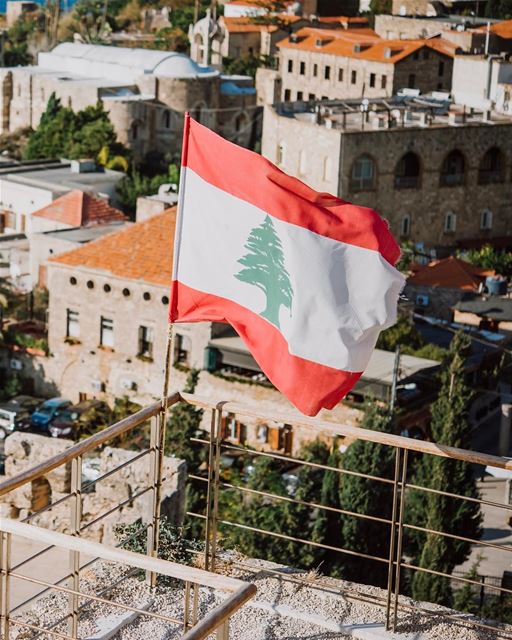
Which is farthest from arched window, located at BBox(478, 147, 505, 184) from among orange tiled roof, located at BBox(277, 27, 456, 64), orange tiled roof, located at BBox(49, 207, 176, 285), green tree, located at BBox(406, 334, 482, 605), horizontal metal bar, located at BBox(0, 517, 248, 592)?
horizontal metal bar, located at BBox(0, 517, 248, 592)

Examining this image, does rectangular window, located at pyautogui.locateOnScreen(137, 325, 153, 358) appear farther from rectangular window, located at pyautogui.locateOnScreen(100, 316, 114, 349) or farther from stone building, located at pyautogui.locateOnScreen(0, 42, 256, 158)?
stone building, located at pyautogui.locateOnScreen(0, 42, 256, 158)

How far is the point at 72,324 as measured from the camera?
30.2 m

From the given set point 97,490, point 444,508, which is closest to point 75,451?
point 97,490

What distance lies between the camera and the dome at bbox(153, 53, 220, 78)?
56.3m

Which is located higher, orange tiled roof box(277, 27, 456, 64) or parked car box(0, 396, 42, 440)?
orange tiled roof box(277, 27, 456, 64)

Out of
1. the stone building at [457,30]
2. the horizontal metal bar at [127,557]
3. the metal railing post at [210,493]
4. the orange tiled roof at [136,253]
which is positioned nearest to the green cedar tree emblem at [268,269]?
the metal railing post at [210,493]

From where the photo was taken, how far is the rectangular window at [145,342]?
1149 inches

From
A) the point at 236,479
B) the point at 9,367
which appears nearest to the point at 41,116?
the point at 9,367

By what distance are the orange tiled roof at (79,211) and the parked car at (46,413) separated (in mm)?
9583

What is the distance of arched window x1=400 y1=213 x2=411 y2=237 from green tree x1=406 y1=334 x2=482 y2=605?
2213 centimetres

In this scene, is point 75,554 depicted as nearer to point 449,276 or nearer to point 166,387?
point 166,387

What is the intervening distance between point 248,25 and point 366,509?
54.0 metres

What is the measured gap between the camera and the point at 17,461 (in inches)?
542

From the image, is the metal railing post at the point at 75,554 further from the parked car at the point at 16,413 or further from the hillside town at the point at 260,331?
the parked car at the point at 16,413
